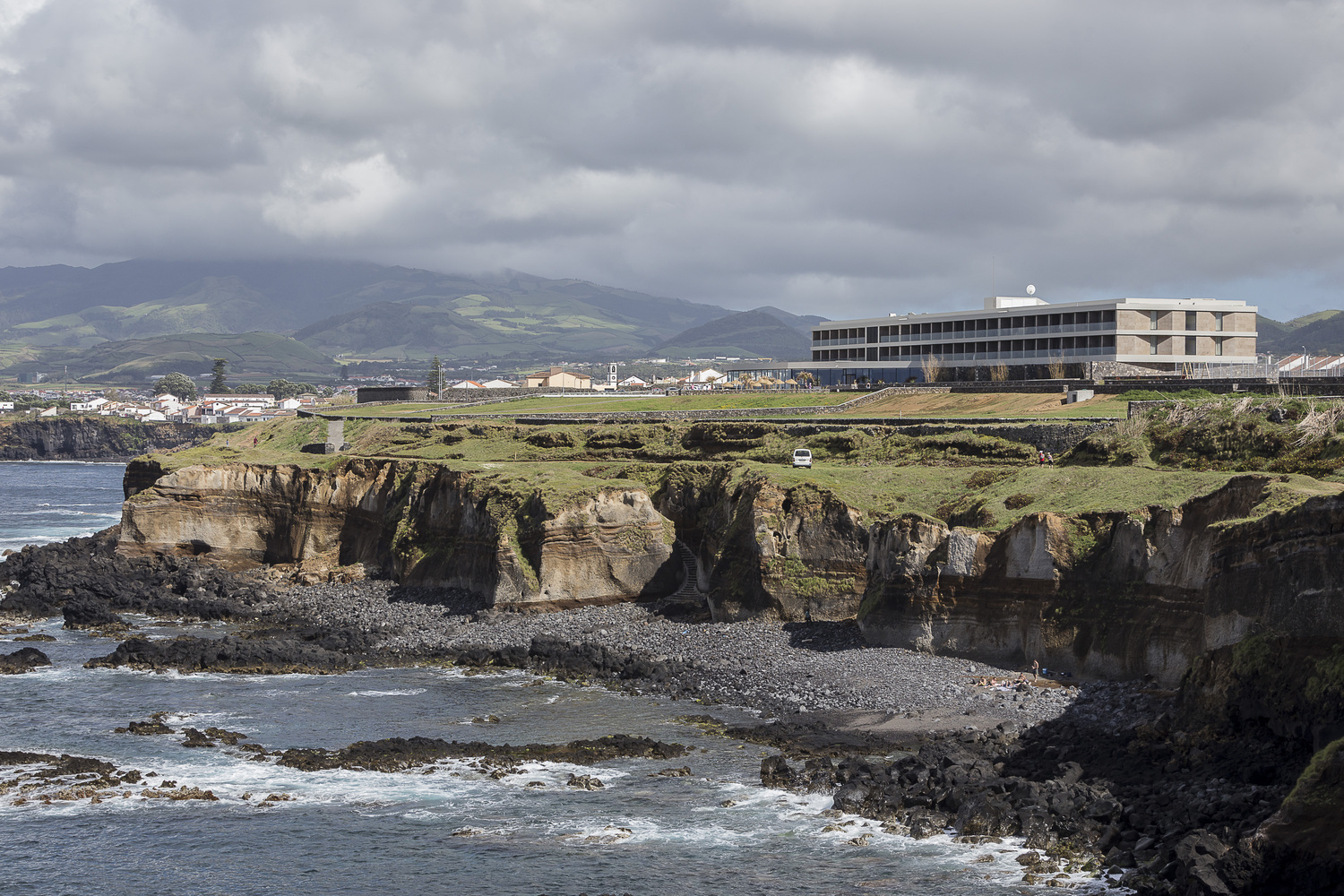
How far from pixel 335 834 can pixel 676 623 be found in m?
27.6

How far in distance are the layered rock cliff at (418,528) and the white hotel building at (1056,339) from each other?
49841mm

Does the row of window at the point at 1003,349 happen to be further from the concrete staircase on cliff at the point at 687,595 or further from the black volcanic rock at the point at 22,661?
the black volcanic rock at the point at 22,661

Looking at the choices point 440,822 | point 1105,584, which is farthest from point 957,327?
point 440,822

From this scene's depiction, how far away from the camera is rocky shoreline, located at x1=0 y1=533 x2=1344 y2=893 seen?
29688mm

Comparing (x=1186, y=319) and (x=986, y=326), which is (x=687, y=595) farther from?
(x=986, y=326)

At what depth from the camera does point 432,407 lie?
125375mm

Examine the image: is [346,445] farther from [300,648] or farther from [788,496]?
[788,496]

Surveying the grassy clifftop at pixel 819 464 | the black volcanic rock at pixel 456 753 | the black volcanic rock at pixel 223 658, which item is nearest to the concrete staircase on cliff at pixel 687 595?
the grassy clifftop at pixel 819 464

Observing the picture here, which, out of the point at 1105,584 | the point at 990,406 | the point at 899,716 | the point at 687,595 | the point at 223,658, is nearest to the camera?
the point at 899,716

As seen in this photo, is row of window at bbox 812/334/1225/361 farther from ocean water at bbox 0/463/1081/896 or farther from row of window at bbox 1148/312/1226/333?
ocean water at bbox 0/463/1081/896

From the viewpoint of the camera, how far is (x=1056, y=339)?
10562 centimetres

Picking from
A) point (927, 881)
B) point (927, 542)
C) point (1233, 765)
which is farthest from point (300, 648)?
point (1233, 765)

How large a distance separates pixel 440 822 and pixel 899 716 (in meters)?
17.6

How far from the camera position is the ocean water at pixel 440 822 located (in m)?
30.9
